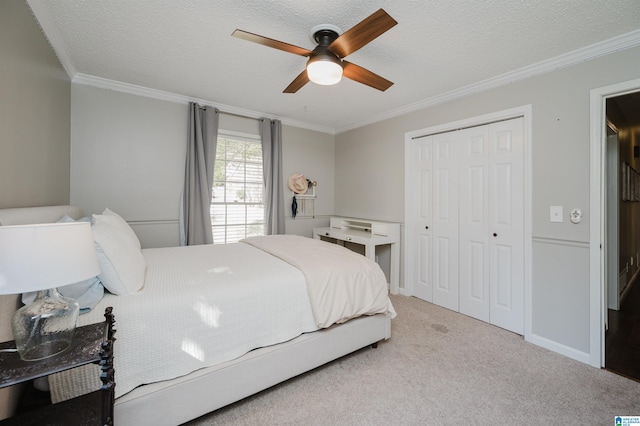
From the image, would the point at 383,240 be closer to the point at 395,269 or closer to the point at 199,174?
the point at 395,269

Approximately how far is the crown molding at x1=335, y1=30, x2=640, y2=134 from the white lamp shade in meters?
3.44

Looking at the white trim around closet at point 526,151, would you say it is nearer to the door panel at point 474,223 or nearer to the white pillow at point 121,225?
the door panel at point 474,223

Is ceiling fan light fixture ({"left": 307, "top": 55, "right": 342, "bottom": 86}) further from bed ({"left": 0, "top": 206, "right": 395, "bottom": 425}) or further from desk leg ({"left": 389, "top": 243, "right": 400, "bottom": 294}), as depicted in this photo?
desk leg ({"left": 389, "top": 243, "right": 400, "bottom": 294})

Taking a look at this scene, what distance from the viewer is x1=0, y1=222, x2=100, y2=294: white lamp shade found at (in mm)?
855

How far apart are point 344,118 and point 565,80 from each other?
2.57 metres

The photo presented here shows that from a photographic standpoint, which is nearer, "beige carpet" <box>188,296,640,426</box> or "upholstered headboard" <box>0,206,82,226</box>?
"upholstered headboard" <box>0,206,82,226</box>

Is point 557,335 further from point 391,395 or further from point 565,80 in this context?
point 565,80

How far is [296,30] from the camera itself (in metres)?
2.02

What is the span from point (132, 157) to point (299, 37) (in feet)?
7.89

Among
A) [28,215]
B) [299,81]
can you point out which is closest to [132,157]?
[28,215]

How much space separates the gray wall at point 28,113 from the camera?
59.5 inches

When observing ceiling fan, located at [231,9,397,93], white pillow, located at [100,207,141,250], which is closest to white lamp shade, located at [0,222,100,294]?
white pillow, located at [100,207,141,250]

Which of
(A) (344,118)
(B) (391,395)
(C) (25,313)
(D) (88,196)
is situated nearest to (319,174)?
(A) (344,118)

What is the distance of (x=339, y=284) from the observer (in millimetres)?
1991
